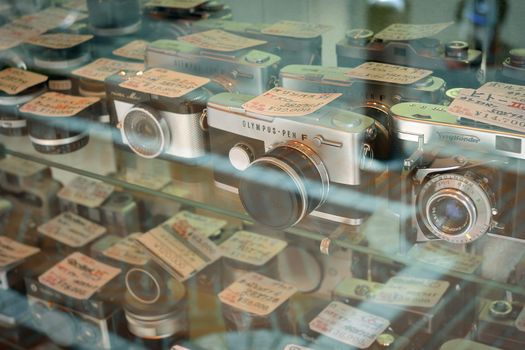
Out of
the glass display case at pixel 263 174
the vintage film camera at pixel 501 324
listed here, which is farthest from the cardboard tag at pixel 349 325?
the vintage film camera at pixel 501 324

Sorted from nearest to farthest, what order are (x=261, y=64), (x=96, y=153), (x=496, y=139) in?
(x=496, y=139) < (x=261, y=64) < (x=96, y=153)

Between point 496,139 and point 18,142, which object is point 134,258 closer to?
point 18,142

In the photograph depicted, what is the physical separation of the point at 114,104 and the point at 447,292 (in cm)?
40

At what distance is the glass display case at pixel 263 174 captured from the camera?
2.47 feet

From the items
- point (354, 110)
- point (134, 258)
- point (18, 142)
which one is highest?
point (354, 110)

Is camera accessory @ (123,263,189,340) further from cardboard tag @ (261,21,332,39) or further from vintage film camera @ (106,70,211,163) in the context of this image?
cardboard tag @ (261,21,332,39)

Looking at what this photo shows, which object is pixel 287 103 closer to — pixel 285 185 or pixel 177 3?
pixel 285 185

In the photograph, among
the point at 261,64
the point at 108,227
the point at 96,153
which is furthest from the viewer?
the point at 108,227

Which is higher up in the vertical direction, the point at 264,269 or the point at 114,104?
the point at 114,104

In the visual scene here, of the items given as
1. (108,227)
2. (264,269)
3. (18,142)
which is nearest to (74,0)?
(18,142)

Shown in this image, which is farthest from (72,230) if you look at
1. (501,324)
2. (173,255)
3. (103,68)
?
(501,324)

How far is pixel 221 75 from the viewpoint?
2.92ft

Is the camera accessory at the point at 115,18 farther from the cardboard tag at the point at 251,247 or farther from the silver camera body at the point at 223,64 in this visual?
the cardboard tag at the point at 251,247

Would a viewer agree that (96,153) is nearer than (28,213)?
Yes
